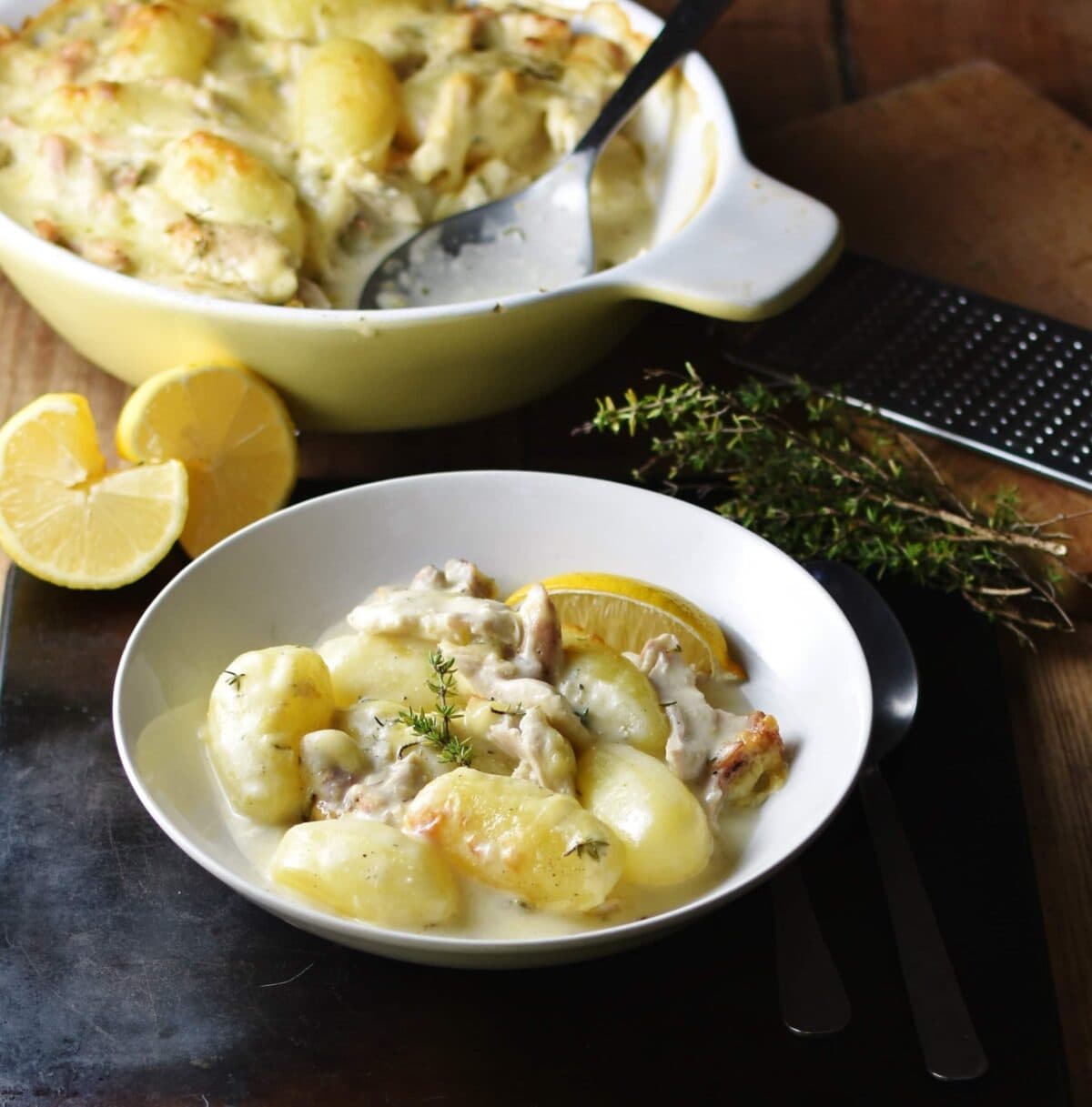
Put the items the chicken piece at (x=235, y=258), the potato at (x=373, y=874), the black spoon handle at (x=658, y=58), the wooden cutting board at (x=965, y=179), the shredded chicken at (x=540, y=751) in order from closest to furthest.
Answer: the potato at (x=373, y=874) < the shredded chicken at (x=540, y=751) < the chicken piece at (x=235, y=258) < the black spoon handle at (x=658, y=58) < the wooden cutting board at (x=965, y=179)

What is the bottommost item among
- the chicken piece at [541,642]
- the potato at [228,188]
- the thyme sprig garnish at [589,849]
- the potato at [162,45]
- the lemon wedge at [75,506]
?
the lemon wedge at [75,506]

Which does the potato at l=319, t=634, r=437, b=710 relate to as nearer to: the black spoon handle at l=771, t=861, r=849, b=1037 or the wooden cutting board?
the black spoon handle at l=771, t=861, r=849, b=1037

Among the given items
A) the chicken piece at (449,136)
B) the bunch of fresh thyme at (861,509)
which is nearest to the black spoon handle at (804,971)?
the bunch of fresh thyme at (861,509)

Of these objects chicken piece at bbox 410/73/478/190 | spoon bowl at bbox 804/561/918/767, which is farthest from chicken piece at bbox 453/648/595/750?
chicken piece at bbox 410/73/478/190

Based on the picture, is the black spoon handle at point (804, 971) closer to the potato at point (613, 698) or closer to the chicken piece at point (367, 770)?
the potato at point (613, 698)

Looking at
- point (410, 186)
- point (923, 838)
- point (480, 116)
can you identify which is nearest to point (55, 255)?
point (410, 186)

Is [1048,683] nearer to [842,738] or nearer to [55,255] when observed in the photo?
[842,738]

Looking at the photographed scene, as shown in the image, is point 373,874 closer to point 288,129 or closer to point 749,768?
point 749,768
